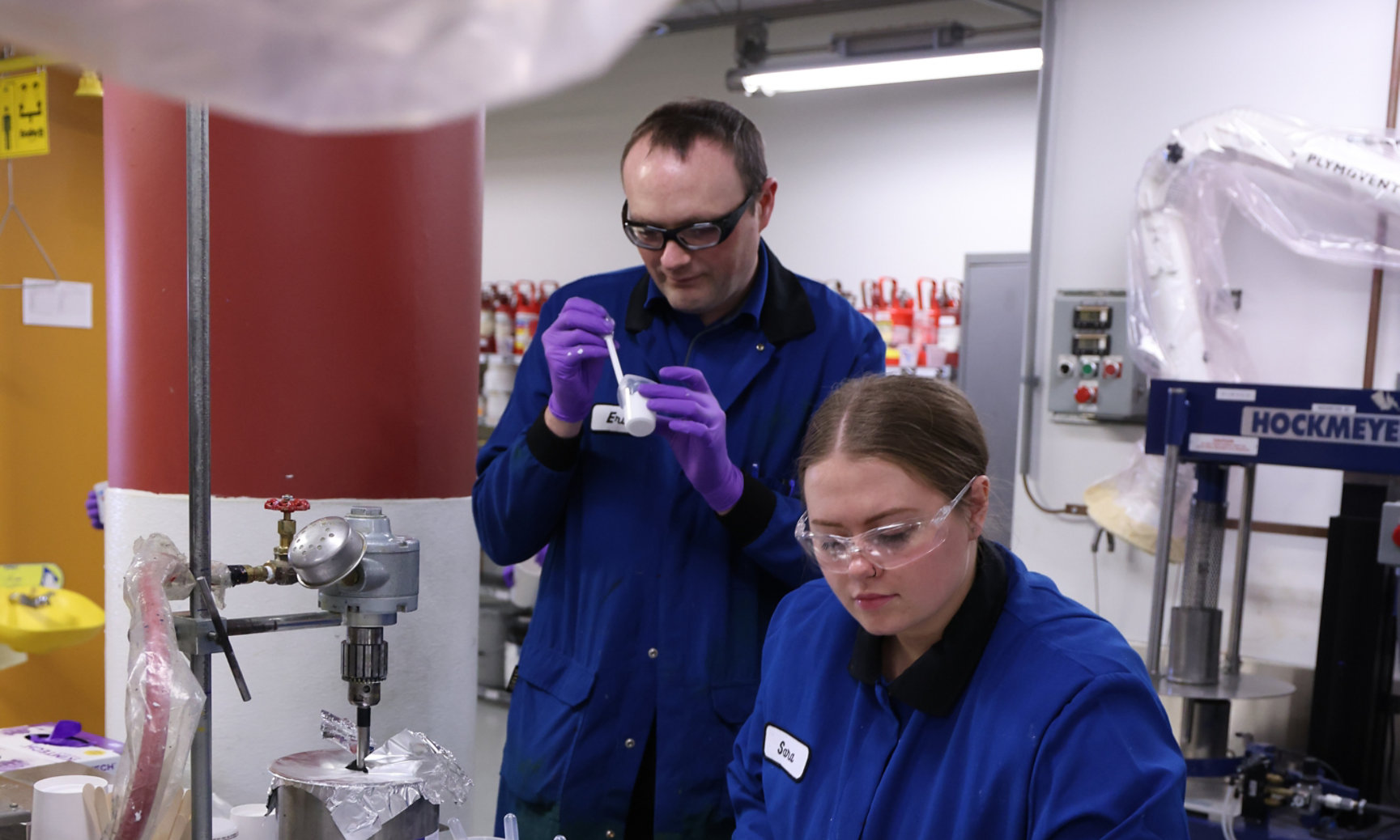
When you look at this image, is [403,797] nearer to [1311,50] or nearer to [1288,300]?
[1288,300]

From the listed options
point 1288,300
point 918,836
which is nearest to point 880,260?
point 1288,300

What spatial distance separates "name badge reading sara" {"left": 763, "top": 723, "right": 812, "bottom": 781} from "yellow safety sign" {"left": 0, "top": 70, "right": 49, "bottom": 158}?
2.42 meters

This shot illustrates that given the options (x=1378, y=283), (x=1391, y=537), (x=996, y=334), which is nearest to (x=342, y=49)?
(x=1391, y=537)

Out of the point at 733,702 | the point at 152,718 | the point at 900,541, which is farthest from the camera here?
the point at 733,702

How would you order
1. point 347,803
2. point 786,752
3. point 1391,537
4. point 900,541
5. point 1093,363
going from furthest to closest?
point 1093,363 → point 1391,537 → point 786,752 → point 900,541 → point 347,803

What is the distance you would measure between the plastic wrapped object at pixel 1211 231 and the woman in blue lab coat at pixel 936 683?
2.15 meters

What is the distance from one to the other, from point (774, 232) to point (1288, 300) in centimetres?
283

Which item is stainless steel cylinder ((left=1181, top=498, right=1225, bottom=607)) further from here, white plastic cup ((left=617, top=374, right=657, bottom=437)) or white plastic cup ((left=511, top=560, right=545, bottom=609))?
white plastic cup ((left=511, top=560, right=545, bottom=609))

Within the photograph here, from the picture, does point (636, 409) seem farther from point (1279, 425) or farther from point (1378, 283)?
point (1378, 283)

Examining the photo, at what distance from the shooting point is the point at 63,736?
1.65 metres

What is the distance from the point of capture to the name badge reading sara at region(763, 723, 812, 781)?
4.09ft

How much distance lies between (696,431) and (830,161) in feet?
14.4

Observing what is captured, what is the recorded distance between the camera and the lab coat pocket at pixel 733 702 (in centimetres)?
147

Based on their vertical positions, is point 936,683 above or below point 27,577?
above
